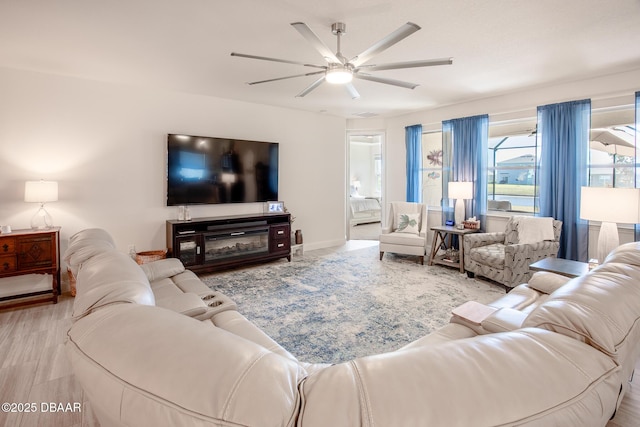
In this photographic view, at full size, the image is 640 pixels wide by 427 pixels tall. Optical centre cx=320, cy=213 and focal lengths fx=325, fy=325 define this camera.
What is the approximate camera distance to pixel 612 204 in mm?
2756

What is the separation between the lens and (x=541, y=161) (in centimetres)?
464

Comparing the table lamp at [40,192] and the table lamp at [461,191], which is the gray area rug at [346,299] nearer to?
the table lamp at [461,191]

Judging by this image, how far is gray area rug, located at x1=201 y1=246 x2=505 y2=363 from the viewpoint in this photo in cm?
273

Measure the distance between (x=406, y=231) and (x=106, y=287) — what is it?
4.97 metres

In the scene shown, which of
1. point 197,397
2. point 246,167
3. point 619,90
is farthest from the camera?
point 246,167

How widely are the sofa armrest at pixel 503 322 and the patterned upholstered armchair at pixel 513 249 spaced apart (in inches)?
101

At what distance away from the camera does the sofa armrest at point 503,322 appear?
1.52 meters

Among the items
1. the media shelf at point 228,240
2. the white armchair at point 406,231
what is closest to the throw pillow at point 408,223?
the white armchair at point 406,231

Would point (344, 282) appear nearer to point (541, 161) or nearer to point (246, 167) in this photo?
point (246, 167)

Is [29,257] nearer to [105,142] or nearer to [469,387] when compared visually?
[105,142]

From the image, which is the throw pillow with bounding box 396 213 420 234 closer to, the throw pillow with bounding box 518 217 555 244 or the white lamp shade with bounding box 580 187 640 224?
the throw pillow with bounding box 518 217 555 244

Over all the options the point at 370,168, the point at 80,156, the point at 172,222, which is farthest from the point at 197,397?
the point at 370,168

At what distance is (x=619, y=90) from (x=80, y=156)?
22.2ft

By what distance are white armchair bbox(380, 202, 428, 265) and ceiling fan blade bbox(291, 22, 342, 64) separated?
3.33 metres
